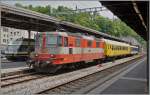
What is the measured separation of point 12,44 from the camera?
3931 centimetres

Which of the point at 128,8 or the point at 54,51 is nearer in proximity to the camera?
the point at 128,8

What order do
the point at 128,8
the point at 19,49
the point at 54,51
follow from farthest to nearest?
the point at 19,49 → the point at 54,51 → the point at 128,8

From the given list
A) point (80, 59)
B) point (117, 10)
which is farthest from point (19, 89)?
point (80, 59)

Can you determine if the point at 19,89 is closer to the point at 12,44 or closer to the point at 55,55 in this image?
the point at 55,55

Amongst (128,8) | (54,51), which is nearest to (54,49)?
(54,51)

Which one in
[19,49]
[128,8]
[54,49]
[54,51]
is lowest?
[19,49]

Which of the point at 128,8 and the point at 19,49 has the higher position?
the point at 128,8

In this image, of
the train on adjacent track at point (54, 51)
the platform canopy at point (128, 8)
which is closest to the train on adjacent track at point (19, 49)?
the train on adjacent track at point (54, 51)

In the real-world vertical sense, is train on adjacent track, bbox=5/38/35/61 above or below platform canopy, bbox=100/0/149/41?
below

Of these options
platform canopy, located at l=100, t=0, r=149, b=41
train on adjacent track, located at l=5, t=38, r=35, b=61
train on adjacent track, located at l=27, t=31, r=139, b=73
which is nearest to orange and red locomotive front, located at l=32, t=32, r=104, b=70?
train on adjacent track, located at l=27, t=31, r=139, b=73

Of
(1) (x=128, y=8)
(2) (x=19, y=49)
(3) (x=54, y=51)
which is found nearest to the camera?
(1) (x=128, y=8)

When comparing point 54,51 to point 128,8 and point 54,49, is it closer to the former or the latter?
point 54,49

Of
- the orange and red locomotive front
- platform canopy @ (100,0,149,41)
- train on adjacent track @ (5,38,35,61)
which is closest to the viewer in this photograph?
platform canopy @ (100,0,149,41)

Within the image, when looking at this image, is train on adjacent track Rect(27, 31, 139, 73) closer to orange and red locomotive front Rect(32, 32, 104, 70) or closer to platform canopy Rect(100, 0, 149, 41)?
orange and red locomotive front Rect(32, 32, 104, 70)
